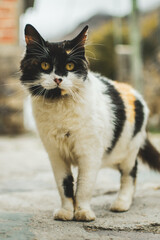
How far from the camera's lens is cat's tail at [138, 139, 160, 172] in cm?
326

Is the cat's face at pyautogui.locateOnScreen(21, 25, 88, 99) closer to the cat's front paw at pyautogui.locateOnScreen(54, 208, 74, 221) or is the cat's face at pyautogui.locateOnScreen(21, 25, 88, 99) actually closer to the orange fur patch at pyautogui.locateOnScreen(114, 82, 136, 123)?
the orange fur patch at pyautogui.locateOnScreen(114, 82, 136, 123)

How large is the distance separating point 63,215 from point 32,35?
4.15ft

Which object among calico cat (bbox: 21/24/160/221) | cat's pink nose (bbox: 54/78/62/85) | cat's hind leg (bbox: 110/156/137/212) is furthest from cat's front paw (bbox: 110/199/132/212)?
cat's pink nose (bbox: 54/78/62/85)

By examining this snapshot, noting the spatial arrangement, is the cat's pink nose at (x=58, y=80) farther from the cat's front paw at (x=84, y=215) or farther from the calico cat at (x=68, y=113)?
the cat's front paw at (x=84, y=215)

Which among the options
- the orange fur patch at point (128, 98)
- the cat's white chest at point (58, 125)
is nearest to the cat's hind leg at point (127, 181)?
the orange fur patch at point (128, 98)

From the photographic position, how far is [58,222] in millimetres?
2367

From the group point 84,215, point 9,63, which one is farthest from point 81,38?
point 9,63

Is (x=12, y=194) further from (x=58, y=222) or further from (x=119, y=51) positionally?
(x=119, y=51)

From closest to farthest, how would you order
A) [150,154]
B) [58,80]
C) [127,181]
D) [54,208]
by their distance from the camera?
[58,80] → [54,208] → [127,181] → [150,154]

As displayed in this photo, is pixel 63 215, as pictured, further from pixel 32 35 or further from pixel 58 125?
pixel 32 35

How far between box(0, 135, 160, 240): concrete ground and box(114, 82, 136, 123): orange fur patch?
71 centimetres

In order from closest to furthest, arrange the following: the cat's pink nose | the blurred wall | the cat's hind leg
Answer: the cat's pink nose, the cat's hind leg, the blurred wall

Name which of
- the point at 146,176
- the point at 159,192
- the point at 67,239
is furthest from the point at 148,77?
the point at 67,239

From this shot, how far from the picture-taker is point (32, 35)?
8.17 feet
